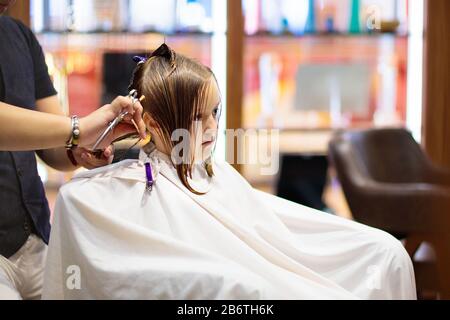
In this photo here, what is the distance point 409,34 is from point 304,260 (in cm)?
267

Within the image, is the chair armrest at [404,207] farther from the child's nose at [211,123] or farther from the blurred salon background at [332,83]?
the child's nose at [211,123]

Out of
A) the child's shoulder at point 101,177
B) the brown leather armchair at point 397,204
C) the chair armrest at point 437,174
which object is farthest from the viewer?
the chair armrest at point 437,174

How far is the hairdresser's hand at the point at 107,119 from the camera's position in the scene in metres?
1.05

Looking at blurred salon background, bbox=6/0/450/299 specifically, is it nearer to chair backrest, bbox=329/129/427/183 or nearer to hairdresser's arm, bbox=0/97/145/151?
chair backrest, bbox=329/129/427/183

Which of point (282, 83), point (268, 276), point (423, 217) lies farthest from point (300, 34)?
point (268, 276)

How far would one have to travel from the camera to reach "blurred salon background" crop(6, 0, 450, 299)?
2555 millimetres

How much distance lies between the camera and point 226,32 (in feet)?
10.6

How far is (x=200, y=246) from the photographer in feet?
3.56

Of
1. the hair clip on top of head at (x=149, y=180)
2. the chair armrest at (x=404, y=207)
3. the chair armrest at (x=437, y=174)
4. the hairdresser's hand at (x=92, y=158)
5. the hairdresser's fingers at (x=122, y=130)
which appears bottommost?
the chair armrest at (x=404, y=207)

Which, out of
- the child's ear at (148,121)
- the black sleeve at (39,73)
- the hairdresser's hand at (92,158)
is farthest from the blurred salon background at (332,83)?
the child's ear at (148,121)

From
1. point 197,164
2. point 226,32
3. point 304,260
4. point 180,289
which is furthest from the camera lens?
point 226,32

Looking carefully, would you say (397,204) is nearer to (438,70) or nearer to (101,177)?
(438,70)

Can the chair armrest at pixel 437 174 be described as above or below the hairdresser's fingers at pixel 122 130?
below
